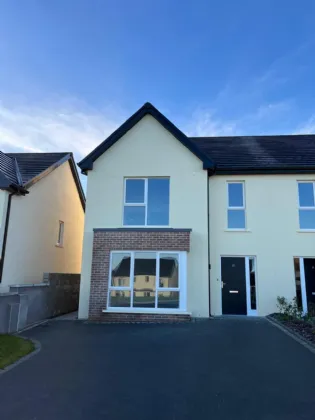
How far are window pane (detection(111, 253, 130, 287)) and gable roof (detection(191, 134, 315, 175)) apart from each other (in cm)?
512

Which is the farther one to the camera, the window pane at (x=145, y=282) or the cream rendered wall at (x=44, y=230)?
the cream rendered wall at (x=44, y=230)

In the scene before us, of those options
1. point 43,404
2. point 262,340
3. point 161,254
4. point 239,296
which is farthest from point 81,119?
point 43,404

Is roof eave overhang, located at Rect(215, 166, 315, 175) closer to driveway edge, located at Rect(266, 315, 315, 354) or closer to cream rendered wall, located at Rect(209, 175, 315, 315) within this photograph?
cream rendered wall, located at Rect(209, 175, 315, 315)

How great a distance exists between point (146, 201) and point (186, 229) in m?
1.99

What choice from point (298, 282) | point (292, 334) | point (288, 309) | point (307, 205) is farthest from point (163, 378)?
point (307, 205)

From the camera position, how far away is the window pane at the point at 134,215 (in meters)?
12.0

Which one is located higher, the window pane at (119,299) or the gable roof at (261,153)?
the gable roof at (261,153)

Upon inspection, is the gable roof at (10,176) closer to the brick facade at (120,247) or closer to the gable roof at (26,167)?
the gable roof at (26,167)

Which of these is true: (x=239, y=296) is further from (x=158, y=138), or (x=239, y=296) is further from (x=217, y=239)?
(x=158, y=138)

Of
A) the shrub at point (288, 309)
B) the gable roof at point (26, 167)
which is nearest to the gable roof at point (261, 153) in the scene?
the shrub at point (288, 309)

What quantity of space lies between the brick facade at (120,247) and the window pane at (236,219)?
230cm

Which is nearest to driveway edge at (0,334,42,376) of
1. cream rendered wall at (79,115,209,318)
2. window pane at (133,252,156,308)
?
cream rendered wall at (79,115,209,318)

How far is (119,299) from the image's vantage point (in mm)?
11070

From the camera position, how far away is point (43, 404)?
4141mm
